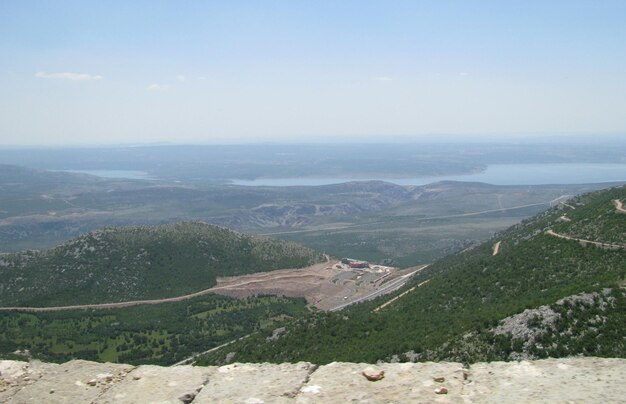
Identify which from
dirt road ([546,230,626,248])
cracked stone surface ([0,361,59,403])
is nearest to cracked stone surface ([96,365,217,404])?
cracked stone surface ([0,361,59,403])

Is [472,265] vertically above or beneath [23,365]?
beneath

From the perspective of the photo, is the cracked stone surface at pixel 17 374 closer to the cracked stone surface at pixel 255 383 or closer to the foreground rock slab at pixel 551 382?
the cracked stone surface at pixel 255 383

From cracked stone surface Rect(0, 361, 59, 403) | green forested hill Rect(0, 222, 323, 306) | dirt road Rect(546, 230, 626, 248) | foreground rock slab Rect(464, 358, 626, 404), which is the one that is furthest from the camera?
green forested hill Rect(0, 222, 323, 306)

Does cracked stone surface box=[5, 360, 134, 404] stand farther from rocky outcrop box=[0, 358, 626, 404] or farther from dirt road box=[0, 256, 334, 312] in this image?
dirt road box=[0, 256, 334, 312]

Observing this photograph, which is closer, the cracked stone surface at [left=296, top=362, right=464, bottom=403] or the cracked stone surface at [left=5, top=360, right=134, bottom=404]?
the cracked stone surface at [left=296, top=362, right=464, bottom=403]

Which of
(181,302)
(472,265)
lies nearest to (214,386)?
(472,265)

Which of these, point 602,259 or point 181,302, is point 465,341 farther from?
point 181,302

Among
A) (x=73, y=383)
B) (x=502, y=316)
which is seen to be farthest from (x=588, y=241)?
(x=73, y=383)
